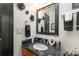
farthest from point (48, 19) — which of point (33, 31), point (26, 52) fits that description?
point (26, 52)

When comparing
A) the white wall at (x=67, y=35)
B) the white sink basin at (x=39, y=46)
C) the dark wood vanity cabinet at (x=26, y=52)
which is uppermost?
the white wall at (x=67, y=35)

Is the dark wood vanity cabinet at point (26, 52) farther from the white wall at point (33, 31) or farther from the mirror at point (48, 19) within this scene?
the mirror at point (48, 19)

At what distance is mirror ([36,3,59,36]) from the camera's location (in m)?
1.87

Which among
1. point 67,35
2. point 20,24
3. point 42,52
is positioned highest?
point 20,24

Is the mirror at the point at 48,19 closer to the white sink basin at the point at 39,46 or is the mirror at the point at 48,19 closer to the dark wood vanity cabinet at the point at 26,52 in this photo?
the white sink basin at the point at 39,46

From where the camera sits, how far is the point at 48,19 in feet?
6.22

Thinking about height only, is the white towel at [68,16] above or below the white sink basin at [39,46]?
above

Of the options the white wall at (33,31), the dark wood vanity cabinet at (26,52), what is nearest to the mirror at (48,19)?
the white wall at (33,31)

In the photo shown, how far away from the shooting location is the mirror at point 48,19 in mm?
1873

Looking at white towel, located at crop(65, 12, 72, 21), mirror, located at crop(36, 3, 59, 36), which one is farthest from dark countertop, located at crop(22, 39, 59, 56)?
white towel, located at crop(65, 12, 72, 21)

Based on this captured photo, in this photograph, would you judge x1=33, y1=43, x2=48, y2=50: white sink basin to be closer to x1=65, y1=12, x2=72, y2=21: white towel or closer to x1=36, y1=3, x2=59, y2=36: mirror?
x1=36, y1=3, x2=59, y2=36: mirror

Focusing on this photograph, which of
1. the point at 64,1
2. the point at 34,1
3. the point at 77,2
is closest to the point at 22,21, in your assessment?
the point at 34,1

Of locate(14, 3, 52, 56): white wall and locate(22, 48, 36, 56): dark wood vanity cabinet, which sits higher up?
locate(14, 3, 52, 56): white wall

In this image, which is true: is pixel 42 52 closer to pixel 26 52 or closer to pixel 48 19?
pixel 26 52
